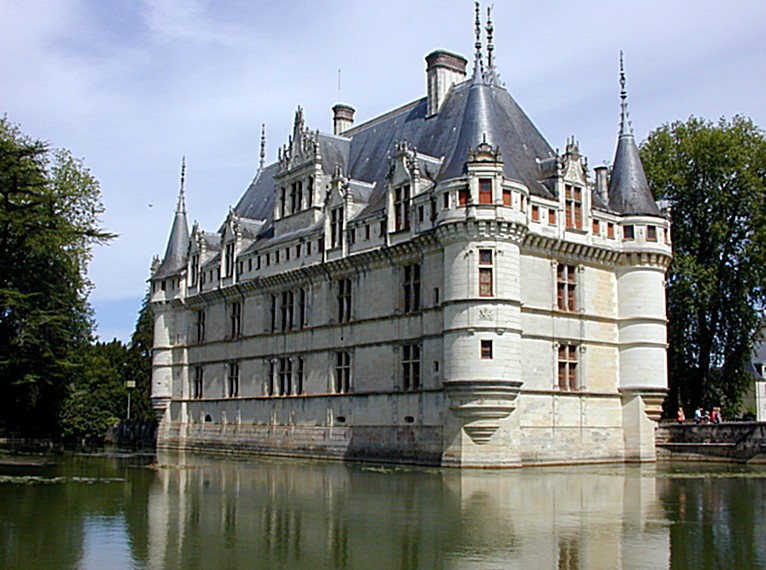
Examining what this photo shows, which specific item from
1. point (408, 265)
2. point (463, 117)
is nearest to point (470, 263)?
point (408, 265)

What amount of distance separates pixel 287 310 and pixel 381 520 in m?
23.8

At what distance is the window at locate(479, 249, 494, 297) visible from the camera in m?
27.9

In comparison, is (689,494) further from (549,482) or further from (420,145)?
(420,145)

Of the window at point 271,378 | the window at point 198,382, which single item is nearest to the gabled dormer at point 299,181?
the window at point 271,378

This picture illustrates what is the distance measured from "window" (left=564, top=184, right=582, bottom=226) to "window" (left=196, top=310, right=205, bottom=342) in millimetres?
21085

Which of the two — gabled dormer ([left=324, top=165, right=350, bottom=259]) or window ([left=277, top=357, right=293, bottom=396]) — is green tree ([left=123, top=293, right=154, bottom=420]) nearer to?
window ([left=277, top=357, right=293, bottom=396])

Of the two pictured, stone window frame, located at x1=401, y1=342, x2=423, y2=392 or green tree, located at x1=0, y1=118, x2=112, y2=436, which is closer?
stone window frame, located at x1=401, y1=342, x2=423, y2=392

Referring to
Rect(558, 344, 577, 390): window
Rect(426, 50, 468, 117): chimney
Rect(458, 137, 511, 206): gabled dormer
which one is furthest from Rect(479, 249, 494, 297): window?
Rect(426, 50, 468, 117): chimney

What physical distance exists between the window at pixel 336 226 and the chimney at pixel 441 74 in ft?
17.9

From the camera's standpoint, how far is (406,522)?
1455 centimetres

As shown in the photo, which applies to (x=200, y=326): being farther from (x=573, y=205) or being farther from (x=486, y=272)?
(x=573, y=205)

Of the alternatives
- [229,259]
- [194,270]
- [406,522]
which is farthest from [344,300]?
[406,522]

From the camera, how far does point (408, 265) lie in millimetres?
31406

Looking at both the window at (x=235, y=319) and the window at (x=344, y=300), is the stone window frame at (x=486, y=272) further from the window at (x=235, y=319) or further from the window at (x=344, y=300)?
the window at (x=235, y=319)
